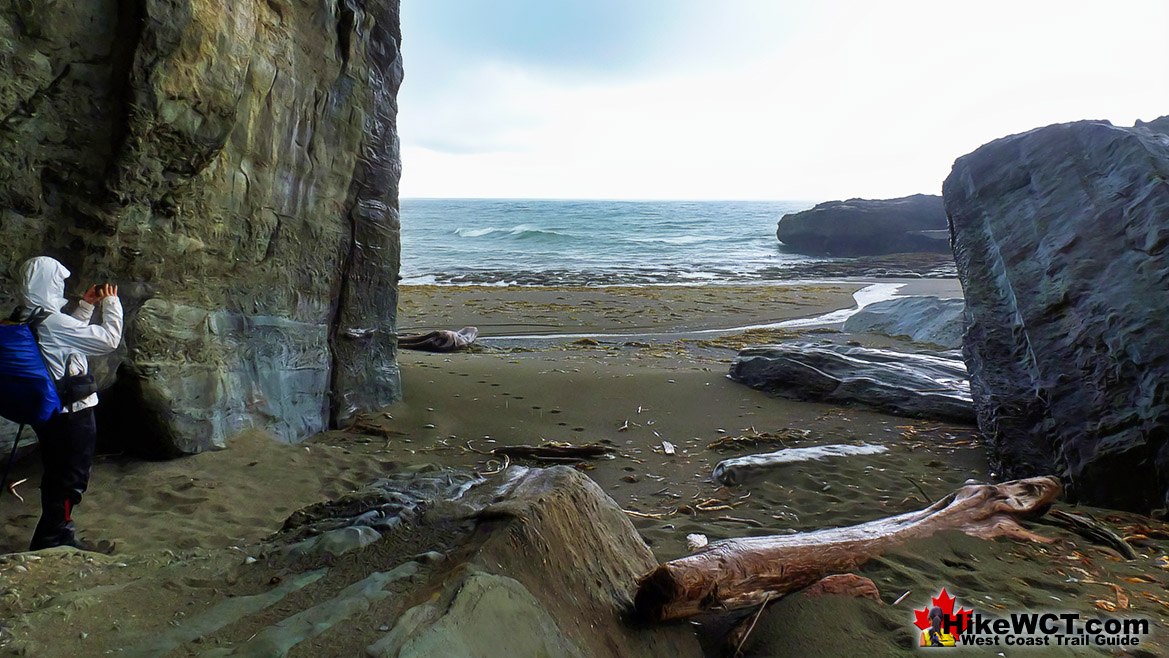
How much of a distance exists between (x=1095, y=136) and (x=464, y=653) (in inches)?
223

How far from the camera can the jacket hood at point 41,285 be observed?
3.08 meters

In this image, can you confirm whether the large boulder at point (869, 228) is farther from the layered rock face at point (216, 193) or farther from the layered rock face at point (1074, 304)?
the layered rock face at point (216, 193)

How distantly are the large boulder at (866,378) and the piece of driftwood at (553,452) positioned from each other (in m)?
2.47

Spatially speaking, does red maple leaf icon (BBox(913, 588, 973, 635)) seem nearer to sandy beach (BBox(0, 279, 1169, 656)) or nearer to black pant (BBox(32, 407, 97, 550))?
sandy beach (BBox(0, 279, 1169, 656))

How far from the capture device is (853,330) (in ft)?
38.9

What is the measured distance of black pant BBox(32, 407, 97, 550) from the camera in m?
3.13

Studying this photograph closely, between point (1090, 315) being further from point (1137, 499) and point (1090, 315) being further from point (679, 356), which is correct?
point (679, 356)

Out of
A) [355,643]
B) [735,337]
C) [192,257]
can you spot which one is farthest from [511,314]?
[355,643]

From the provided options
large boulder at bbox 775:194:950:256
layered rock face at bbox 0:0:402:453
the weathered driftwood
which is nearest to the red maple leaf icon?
the weathered driftwood

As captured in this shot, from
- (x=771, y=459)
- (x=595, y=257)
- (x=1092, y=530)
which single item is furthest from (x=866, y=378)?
(x=595, y=257)

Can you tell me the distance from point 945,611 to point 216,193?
474 centimetres

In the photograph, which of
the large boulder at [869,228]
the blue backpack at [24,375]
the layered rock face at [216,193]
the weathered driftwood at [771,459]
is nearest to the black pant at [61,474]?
the blue backpack at [24,375]

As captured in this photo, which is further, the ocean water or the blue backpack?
the ocean water

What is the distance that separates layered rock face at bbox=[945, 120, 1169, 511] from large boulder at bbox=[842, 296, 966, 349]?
16.5 feet
